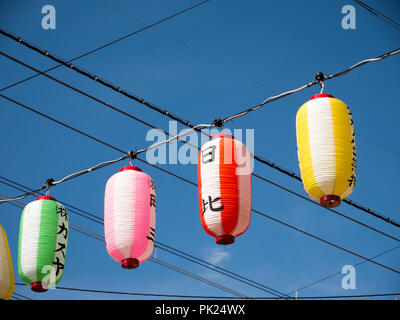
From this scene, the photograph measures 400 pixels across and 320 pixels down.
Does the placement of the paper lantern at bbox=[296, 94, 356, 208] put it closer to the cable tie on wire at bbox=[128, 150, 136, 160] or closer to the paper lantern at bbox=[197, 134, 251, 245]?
the paper lantern at bbox=[197, 134, 251, 245]

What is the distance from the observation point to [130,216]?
11.8 m

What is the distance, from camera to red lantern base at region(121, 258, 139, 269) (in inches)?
461

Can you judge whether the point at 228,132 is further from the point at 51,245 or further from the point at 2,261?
the point at 2,261

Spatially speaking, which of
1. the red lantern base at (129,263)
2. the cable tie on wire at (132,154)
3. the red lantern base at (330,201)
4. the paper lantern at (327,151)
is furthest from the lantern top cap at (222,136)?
the red lantern base at (129,263)

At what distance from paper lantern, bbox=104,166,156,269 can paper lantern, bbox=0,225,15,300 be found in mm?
1974

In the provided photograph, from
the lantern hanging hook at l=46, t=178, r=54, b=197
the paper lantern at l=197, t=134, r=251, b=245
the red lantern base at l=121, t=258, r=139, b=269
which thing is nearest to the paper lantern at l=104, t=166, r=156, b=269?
the red lantern base at l=121, t=258, r=139, b=269

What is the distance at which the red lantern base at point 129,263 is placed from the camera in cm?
1170

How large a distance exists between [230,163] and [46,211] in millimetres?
3435

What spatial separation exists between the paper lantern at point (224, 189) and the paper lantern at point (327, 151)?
0.96 m

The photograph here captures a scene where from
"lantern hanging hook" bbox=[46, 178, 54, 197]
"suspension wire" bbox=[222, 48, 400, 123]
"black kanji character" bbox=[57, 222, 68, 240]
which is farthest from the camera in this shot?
"lantern hanging hook" bbox=[46, 178, 54, 197]

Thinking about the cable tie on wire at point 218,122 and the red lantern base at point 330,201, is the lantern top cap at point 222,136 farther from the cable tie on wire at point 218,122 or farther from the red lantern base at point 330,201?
the red lantern base at point 330,201

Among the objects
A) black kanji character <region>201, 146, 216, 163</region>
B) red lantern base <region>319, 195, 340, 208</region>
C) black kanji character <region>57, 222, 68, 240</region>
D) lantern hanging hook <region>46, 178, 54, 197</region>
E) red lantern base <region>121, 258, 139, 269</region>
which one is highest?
lantern hanging hook <region>46, 178, 54, 197</region>
